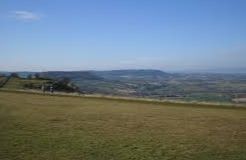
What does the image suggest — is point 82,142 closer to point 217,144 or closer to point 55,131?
point 55,131

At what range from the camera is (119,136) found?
1945 cm

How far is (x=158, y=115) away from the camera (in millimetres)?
28312

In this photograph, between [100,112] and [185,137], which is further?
[100,112]

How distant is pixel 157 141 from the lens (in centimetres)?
1839

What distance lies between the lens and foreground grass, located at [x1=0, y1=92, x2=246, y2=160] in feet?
52.5

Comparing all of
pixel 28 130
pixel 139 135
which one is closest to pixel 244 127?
pixel 139 135

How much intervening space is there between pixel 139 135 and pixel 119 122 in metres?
4.44

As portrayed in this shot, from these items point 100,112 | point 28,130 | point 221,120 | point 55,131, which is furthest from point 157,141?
point 100,112

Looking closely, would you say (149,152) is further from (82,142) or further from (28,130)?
(28,130)

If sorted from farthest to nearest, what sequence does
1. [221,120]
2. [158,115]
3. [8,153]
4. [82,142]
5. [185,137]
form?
[158,115] → [221,120] → [185,137] → [82,142] → [8,153]

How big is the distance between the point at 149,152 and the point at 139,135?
11.8ft

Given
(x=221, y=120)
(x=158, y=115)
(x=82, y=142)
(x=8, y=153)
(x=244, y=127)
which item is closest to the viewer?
(x=8, y=153)

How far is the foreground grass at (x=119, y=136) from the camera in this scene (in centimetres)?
1600

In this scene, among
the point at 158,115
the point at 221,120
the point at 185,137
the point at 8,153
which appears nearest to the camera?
the point at 8,153
